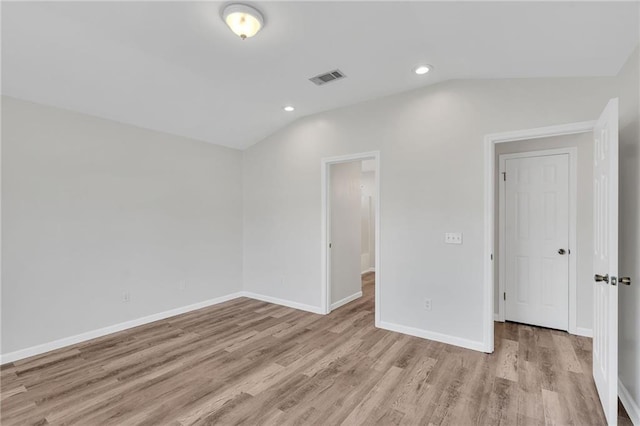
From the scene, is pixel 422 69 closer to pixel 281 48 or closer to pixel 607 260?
pixel 281 48

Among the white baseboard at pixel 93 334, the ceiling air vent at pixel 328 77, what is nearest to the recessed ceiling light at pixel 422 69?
the ceiling air vent at pixel 328 77

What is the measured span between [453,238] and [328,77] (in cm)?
219

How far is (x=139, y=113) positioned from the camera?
3.59 metres

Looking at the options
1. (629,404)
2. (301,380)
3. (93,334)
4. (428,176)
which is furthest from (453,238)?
(93,334)

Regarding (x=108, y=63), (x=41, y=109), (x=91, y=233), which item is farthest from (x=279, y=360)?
(x=41, y=109)

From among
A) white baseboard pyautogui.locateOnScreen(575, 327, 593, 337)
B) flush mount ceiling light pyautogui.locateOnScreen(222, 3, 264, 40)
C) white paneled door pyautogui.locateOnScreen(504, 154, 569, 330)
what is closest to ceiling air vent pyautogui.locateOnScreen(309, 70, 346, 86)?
flush mount ceiling light pyautogui.locateOnScreen(222, 3, 264, 40)

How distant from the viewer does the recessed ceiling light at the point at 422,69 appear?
2942 mm

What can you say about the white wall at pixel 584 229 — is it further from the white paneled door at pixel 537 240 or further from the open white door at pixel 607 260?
the open white door at pixel 607 260

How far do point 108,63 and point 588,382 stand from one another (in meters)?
4.95

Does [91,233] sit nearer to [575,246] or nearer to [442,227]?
[442,227]

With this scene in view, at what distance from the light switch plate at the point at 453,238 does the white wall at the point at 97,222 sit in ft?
11.1

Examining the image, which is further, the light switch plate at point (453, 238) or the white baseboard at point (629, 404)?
the light switch plate at point (453, 238)

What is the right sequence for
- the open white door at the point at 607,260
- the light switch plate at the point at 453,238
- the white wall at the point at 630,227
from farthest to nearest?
the light switch plate at the point at 453,238
the white wall at the point at 630,227
the open white door at the point at 607,260

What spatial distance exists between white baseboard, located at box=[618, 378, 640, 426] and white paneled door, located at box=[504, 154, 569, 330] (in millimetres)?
1464
